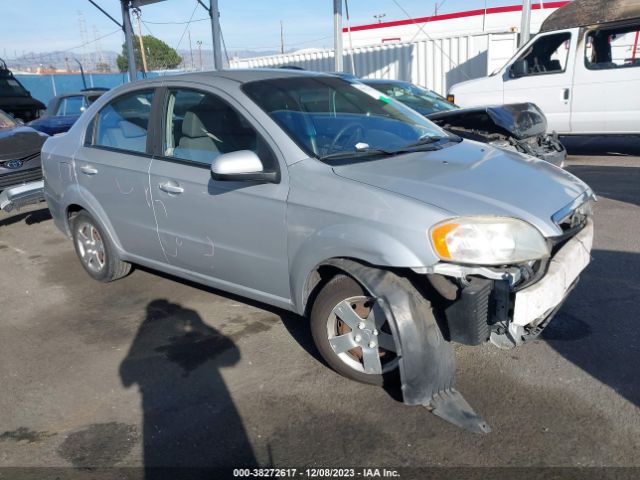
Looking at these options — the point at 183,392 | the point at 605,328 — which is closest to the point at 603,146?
the point at 605,328

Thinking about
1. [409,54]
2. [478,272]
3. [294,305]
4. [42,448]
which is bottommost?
[42,448]

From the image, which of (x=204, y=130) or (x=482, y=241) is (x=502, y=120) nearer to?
(x=204, y=130)

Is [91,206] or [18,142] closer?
[91,206]

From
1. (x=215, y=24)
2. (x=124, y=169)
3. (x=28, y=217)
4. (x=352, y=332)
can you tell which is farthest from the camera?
(x=215, y=24)

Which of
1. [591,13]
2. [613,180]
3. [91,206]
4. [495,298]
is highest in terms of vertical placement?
[591,13]

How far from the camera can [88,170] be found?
479 cm

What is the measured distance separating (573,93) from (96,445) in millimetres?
9296

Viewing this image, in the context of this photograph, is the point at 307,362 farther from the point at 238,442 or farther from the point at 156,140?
the point at 156,140

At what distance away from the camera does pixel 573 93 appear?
9734 millimetres

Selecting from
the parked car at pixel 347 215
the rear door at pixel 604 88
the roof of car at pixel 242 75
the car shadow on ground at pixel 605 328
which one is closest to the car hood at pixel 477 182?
the parked car at pixel 347 215

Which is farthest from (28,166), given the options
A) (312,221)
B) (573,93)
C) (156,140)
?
(573,93)

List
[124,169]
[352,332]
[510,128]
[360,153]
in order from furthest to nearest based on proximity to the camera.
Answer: [510,128] < [124,169] < [360,153] < [352,332]

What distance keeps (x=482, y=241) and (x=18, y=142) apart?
7.35 meters

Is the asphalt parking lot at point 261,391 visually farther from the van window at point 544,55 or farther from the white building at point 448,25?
the white building at point 448,25
